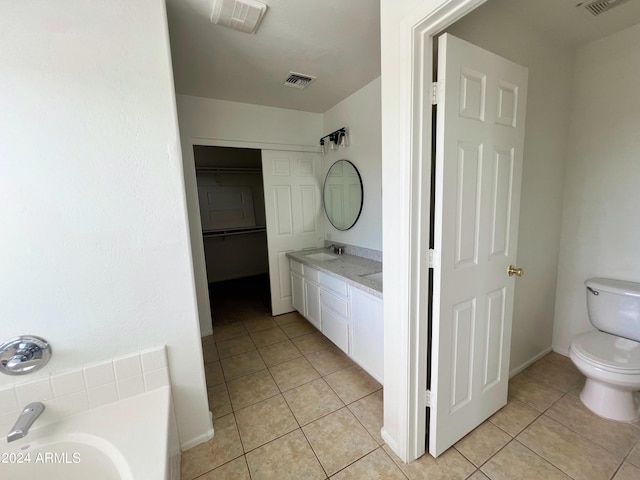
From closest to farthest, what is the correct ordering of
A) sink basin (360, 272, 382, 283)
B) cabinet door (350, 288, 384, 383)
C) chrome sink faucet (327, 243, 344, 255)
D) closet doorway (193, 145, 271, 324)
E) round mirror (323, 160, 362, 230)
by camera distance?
1. cabinet door (350, 288, 384, 383)
2. sink basin (360, 272, 382, 283)
3. round mirror (323, 160, 362, 230)
4. chrome sink faucet (327, 243, 344, 255)
5. closet doorway (193, 145, 271, 324)

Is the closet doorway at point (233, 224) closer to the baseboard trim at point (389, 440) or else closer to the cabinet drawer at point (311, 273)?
the cabinet drawer at point (311, 273)

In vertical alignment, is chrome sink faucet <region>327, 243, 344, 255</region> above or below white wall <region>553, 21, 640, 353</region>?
below

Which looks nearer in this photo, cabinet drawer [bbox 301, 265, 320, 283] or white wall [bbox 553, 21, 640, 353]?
white wall [bbox 553, 21, 640, 353]

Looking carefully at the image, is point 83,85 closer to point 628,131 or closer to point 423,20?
point 423,20

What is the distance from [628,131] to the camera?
1.71 m

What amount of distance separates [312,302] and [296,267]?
19.7 inches

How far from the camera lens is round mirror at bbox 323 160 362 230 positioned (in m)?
2.77

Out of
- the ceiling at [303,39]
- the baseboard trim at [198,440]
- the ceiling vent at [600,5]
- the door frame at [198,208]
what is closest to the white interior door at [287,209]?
the door frame at [198,208]

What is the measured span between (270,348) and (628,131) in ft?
10.5

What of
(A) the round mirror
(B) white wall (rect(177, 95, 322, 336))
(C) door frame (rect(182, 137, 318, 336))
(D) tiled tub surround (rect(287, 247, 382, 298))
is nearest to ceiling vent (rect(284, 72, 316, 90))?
(B) white wall (rect(177, 95, 322, 336))

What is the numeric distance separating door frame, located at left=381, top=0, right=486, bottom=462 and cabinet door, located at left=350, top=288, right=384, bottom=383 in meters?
0.39

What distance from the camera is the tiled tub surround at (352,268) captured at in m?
1.83

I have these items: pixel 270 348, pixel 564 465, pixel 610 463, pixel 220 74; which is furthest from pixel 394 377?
pixel 220 74

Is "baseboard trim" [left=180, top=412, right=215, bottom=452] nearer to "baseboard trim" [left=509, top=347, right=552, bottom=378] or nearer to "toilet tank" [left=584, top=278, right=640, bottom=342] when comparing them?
"baseboard trim" [left=509, top=347, right=552, bottom=378]
